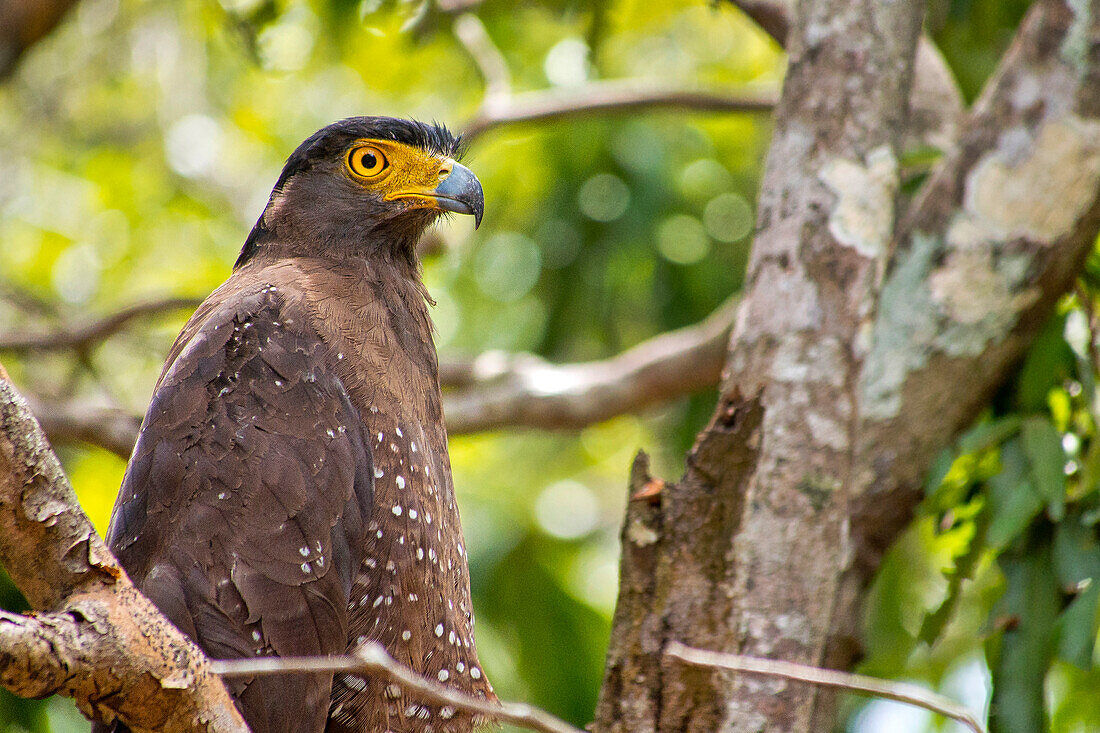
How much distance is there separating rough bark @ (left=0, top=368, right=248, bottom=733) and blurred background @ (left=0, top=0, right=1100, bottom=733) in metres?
2.49

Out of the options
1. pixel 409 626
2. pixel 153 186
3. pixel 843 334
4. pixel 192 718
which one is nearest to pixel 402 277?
pixel 409 626

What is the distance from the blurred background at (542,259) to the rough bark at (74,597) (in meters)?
2.49

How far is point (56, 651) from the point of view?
1681mm

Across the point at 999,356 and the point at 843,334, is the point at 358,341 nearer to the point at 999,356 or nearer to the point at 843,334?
the point at 843,334

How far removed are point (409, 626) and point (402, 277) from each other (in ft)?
3.53

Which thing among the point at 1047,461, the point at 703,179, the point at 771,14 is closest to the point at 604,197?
the point at 703,179

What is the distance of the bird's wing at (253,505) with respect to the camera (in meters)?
2.39

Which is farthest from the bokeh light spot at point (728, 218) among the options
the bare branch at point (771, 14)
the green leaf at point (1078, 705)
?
the green leaf at point (1078, 705)

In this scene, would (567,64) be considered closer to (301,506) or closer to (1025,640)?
(1025,640)

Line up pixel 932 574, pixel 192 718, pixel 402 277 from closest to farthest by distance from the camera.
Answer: pixel 192 718 → pixel 402 277 → pixel 932 574

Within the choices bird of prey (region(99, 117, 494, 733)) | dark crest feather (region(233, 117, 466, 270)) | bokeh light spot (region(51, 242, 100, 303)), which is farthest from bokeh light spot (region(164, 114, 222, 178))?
bird of prey (region(99, 117, 494, 733))

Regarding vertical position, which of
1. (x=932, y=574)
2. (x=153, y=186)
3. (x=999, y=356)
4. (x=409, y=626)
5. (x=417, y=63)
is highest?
(x=417, y=63)

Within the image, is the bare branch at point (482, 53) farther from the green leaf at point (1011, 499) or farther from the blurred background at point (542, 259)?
the green leaf at point (1011, 499)

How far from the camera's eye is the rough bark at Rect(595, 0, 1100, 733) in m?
2.69
